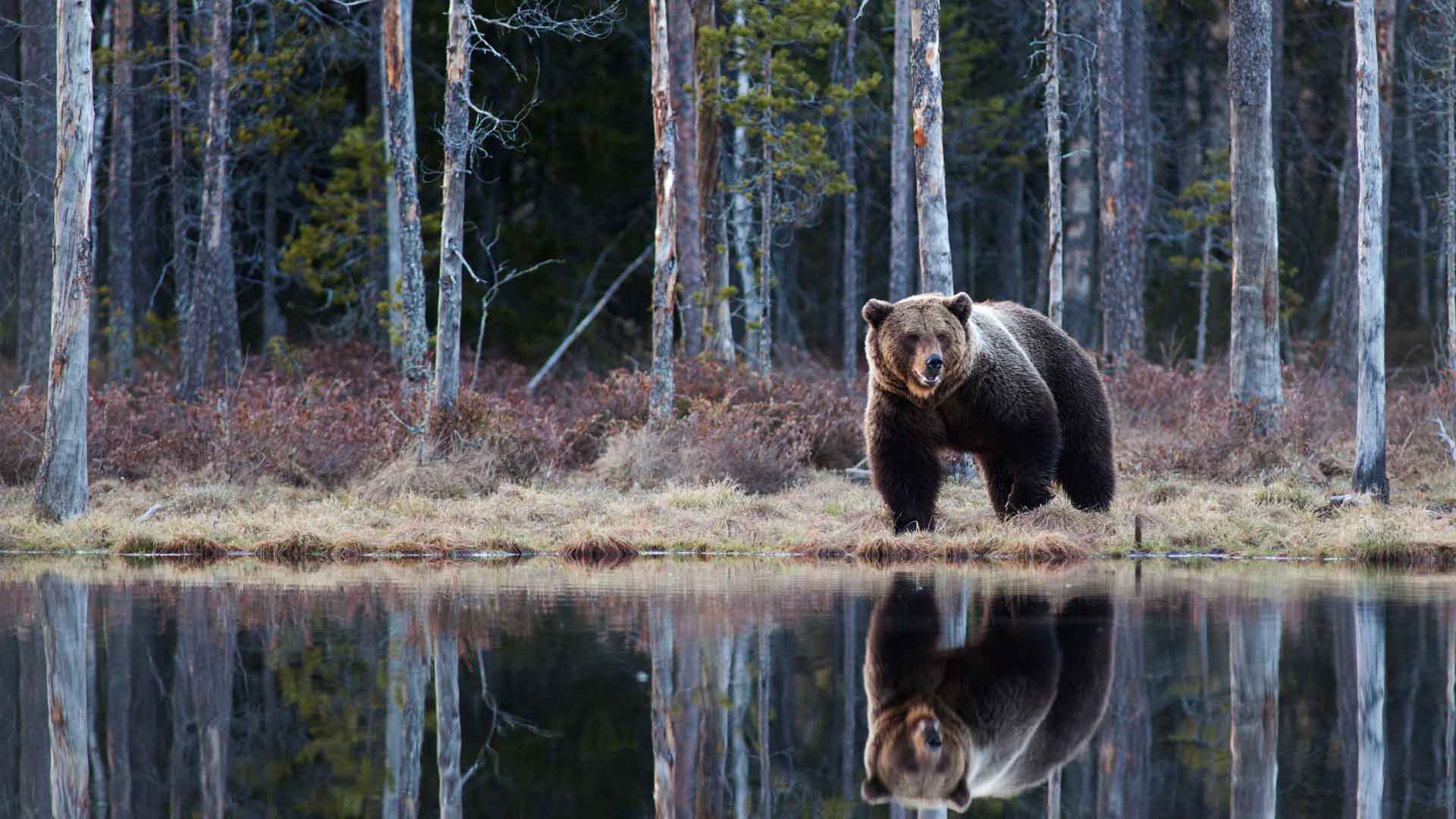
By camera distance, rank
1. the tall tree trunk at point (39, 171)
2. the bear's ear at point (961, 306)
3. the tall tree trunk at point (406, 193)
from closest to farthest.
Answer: the bear's ear at point (961, 306) → the tall tree trunk at point (406, 193) → the tall tree trunk at point (39, 171)

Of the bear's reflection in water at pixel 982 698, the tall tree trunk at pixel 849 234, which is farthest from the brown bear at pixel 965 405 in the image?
the tall tree trunk at pixel 849 234

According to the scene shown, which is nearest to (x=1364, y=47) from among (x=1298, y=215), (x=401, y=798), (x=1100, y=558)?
(x=1100, y=558)

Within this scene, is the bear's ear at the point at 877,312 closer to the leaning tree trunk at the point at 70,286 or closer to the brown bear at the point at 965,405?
the brown bear at the point at 965,405

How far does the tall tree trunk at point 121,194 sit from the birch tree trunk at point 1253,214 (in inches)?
680

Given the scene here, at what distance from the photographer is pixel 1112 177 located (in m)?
25.5

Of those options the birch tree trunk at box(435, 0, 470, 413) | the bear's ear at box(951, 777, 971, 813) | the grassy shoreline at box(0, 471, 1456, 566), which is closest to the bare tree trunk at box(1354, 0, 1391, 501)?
the grassy shoreline at box(0, 471, 1456, 566)

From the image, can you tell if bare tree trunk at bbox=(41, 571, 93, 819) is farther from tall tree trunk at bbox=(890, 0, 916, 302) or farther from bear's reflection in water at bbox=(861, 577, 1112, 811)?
tall tree trunk at bbox=(890, 0, 916, 302)

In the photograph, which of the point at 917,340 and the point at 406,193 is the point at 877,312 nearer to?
the point at 917,340

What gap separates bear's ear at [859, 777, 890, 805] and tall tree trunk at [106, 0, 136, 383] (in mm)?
22253

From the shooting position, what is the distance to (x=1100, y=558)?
1179 cm

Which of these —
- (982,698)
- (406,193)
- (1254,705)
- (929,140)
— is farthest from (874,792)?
(406,193)

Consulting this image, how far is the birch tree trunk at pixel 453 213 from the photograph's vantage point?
1648cm

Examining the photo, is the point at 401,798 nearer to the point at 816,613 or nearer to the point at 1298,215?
the point at 816,613

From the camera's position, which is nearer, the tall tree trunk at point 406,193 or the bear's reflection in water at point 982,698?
the bear's reflection in water at point 982,698
